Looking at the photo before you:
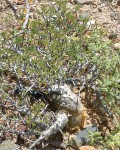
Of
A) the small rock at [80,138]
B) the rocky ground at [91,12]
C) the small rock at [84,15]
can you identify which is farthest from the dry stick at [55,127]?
the small rock at [84,15]

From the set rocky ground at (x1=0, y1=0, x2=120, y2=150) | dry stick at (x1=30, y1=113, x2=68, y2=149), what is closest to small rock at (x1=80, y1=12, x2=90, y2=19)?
rocky ground at (x1=0, y1=0, x2=120, y2=150)

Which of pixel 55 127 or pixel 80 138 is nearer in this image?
pixel 55 127

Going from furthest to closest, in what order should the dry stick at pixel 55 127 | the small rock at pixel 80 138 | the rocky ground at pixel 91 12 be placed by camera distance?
1. the rocky ground at pixel 91 12
2. the small rock at pixel 80 138
3. the dry stick at pixel 55 127

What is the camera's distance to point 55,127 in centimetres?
306

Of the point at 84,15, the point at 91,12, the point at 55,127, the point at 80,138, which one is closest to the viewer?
the point at 55,127

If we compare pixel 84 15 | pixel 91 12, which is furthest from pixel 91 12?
pixel 84 15

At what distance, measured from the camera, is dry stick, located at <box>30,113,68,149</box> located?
2975mm

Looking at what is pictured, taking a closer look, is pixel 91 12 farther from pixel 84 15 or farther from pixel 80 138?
pixel 80 138

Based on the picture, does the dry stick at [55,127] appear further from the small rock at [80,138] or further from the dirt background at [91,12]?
the dirt background at [91,12]

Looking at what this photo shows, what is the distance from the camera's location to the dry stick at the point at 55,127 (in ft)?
9.76

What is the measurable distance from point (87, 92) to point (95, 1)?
61.1 inches

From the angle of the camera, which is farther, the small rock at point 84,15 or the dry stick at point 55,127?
the small rock at point 84,15

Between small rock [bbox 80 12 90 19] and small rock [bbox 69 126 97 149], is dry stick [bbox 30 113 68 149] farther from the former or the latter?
small rock [bbox 80 12 90 19]

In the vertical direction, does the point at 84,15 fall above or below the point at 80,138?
above
